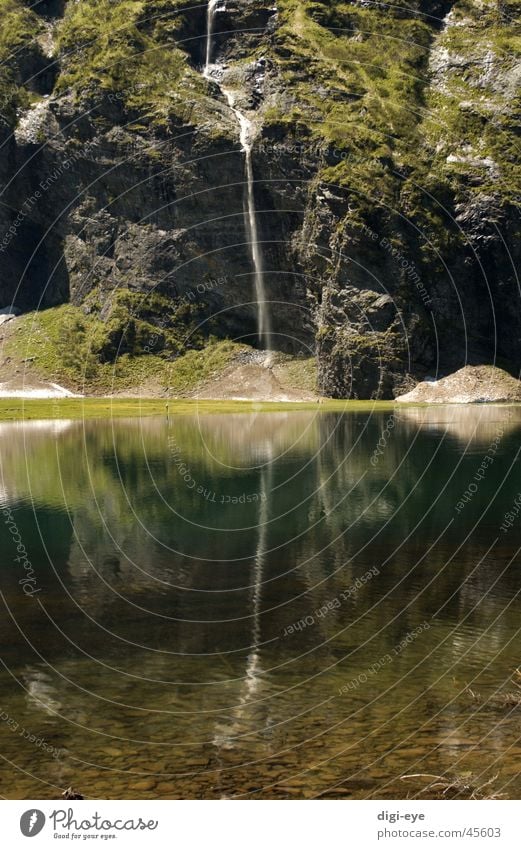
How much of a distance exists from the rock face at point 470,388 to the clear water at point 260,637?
12213cm

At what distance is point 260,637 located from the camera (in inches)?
1142

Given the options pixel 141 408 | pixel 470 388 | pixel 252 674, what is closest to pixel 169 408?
pixel 141 408

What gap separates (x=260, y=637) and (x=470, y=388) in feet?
549

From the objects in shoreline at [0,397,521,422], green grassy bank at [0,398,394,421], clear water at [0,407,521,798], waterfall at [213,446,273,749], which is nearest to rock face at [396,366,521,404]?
shoreline at [0,397,521,422]

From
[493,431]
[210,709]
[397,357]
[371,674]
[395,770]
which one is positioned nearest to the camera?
[395,770]

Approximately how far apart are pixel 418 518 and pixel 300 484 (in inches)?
710

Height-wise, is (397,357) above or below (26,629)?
above

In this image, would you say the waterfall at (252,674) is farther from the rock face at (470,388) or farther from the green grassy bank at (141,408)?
the rock face at (470,388)

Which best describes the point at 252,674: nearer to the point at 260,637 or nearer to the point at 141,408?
the point at 260,637

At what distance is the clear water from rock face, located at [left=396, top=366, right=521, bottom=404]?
12213 centimetres

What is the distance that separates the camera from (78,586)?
37000 millimetres

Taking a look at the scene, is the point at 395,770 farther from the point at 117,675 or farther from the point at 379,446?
the point at 379,446

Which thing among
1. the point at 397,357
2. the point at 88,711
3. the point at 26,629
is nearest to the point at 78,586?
the point at 26,629

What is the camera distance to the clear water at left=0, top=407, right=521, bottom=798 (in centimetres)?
1886
